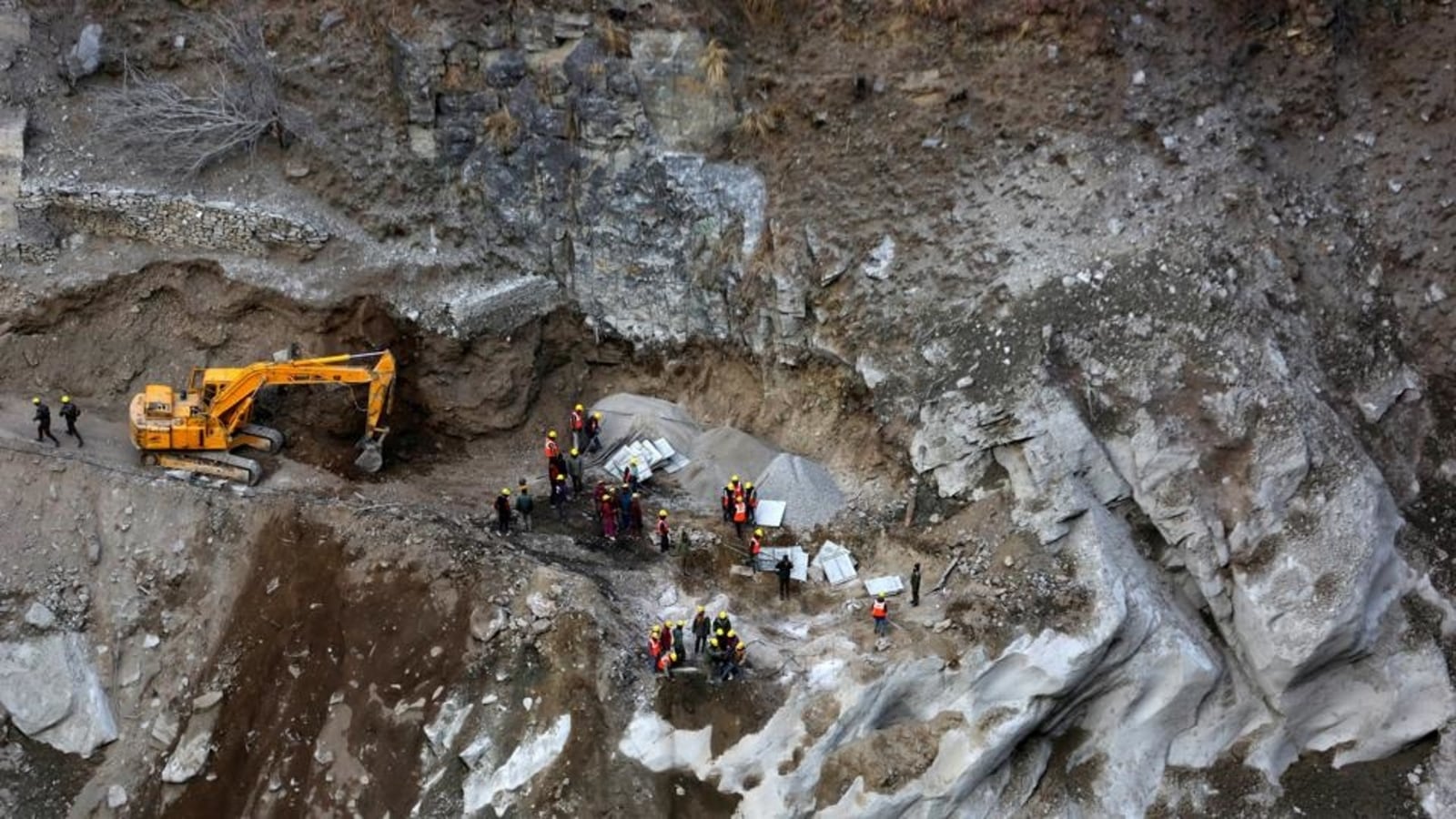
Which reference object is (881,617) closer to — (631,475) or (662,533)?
(662,533)

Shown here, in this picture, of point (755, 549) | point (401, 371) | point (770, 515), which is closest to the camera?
point (755, 549)

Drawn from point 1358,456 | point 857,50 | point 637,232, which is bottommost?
point 637,232

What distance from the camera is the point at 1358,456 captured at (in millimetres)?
16938

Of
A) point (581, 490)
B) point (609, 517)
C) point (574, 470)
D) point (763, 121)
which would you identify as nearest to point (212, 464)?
point (574, 470)

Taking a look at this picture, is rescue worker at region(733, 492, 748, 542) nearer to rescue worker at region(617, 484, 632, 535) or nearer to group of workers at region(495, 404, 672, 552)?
group of workers at region(495, 404, 672, 552)

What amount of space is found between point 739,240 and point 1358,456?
34.5ft

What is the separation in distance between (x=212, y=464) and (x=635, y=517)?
7.05 metres

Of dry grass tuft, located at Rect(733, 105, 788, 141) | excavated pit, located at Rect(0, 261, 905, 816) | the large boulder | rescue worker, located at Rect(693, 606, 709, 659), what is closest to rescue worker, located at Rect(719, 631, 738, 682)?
excavated pit, located at Rect(0, 261, 905, 816)

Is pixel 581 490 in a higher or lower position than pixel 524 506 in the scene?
lower

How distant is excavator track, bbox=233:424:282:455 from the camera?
65.1 feet

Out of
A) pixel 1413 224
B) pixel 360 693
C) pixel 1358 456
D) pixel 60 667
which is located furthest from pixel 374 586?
pixel 1413 224

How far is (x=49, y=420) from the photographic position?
18.9 meters

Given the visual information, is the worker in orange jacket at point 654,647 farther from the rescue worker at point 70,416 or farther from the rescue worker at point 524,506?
the rescue worker at point 70,416

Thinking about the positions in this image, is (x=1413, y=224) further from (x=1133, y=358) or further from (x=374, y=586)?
(x=374, y=586)
